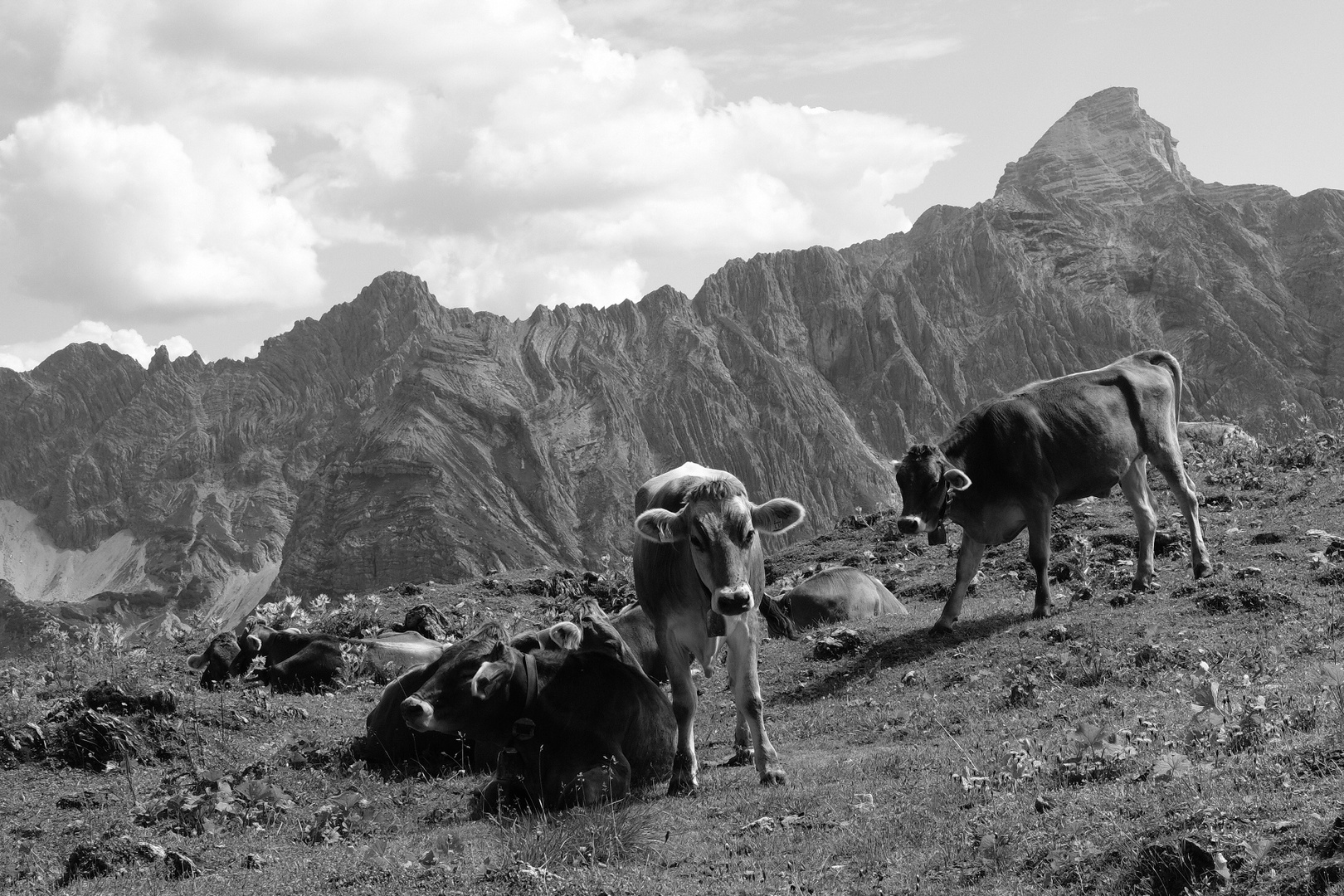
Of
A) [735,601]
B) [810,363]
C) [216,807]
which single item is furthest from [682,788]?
[810,363]

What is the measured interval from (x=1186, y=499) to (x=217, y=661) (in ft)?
42.7

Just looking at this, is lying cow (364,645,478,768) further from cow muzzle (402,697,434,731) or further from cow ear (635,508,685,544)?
cow ear (635,508,685,544)

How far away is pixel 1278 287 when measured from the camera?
552 ft

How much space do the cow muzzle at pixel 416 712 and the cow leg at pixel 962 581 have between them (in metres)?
7.00

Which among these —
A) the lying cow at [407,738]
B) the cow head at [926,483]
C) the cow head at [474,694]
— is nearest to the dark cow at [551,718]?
the cow head at [474,694]

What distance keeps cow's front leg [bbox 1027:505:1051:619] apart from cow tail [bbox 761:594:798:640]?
3918 millimetres

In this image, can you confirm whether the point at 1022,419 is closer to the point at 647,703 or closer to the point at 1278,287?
the point at 647,703

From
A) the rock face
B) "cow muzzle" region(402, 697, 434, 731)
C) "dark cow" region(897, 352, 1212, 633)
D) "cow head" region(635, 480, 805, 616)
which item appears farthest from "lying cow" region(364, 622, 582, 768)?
the rock face

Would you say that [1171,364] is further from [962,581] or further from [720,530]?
[720,530]

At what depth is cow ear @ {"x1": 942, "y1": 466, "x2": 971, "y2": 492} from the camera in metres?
14.5

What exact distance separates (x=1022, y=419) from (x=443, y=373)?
168561mm

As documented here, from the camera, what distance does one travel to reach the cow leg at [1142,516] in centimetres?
1590

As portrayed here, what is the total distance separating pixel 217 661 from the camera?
16859 millimetres

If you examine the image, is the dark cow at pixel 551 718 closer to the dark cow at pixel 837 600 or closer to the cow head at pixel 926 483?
the cow head at pixel 926 483
